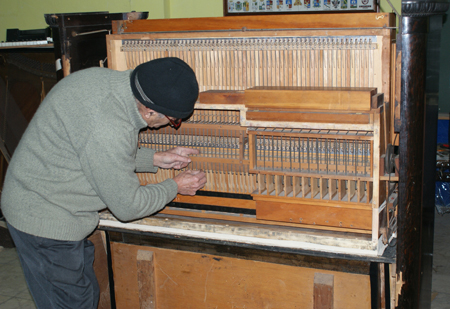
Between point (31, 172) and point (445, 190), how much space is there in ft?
14.4

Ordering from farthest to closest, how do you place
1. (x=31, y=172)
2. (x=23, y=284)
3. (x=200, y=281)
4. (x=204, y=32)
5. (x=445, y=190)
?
1. (x=445, y=190)
2. (x=23, y=284)
3. (x=200, y=281)
4. (x=204, y=32)
5. (x=31, y=172)

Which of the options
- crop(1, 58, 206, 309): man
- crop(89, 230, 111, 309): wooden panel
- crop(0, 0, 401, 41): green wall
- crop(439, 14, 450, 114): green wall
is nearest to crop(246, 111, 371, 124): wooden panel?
crop(1, 58, 206, 309): man

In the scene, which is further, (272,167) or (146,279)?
(146,279)

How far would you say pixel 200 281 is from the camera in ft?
8.25

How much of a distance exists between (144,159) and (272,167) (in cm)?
66

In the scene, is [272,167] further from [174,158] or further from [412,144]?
[412,144]

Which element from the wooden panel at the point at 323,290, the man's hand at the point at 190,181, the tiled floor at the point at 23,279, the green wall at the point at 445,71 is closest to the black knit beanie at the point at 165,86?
the man's hand at the point at 190,181

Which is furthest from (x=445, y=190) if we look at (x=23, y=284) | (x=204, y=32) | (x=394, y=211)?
(x=23, y=284)

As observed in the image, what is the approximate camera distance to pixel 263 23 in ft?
7.41

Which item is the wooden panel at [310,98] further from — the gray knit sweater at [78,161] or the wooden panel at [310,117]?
the gray knit sweater at [78,161]

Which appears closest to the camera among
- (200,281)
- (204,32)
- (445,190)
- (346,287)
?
(346,287)

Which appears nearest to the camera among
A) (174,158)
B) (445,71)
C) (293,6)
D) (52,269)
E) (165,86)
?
(165,86)

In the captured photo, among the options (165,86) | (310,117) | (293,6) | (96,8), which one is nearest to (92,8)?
(96,8)

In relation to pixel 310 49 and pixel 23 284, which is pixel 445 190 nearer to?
pixel 310 49
